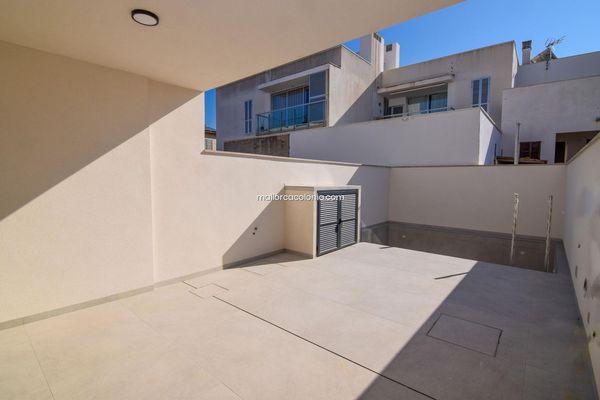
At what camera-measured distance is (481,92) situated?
534 inches

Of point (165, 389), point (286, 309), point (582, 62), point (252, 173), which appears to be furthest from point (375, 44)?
point (165, 389)

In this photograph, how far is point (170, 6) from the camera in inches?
90.1

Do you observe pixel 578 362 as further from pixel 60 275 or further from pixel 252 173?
pixel 60 275

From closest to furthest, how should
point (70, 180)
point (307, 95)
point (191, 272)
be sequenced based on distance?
point (70, 180), point (191, 272), point (307, 95)

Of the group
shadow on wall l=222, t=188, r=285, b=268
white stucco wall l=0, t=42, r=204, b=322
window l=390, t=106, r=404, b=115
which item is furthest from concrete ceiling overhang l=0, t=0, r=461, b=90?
window l=390, t=106, r=404, b=115

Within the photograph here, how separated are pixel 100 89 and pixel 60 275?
2.29 m

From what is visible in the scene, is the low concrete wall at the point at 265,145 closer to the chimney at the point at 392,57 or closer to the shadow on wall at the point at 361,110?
the shadow on wall at the point at 361,110

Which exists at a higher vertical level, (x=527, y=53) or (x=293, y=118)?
(x=527, y=53)

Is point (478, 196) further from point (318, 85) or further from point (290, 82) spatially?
point (290, 82)

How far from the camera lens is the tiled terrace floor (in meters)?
2.17

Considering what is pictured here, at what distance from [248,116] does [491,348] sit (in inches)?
625

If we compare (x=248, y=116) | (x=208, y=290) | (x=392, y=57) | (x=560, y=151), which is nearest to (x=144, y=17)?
(x=208, y=290)

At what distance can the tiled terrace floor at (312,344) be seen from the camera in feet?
7.13

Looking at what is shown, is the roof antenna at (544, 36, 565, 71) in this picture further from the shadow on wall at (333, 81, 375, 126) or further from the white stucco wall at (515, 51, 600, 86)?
the shadow on wall at (333, 81, 375, 126)
